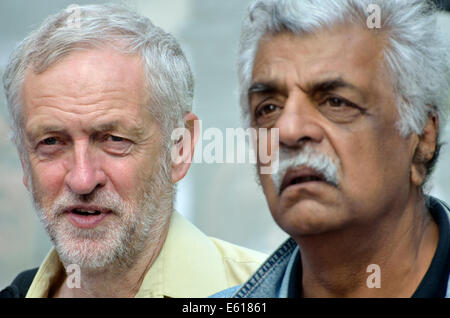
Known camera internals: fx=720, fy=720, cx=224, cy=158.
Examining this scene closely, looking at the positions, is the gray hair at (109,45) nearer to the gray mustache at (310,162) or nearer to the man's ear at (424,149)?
the gray mustache at (310,162)

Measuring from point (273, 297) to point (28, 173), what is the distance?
1259 millimetres

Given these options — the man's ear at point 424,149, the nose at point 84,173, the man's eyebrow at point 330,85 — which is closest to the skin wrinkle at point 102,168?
the nose at point 84,173

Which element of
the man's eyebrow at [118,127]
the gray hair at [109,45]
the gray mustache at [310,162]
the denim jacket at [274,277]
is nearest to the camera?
the gray mustache at [310,162]

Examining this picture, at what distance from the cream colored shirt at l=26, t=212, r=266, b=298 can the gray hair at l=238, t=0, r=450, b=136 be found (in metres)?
1.06

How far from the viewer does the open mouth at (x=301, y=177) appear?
2.32 m

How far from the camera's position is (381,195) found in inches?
93.1

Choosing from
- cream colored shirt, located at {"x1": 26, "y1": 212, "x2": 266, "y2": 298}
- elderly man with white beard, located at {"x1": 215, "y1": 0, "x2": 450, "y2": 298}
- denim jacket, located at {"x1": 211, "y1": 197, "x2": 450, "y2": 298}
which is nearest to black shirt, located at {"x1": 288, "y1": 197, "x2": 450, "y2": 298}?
elderly man with white beard, located at {"x1": 215, "y1": 0, "x2": 450, "y2": 298}

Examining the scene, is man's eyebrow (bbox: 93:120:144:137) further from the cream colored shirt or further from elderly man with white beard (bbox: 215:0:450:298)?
elderly man with white beard (bbox: 215:0:450:298)

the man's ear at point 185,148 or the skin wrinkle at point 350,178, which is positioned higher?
the man's ear at point 185,148

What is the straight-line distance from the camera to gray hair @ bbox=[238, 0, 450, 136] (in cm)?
241

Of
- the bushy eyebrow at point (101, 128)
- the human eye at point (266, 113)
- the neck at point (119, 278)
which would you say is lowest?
the neck at point (119, 278)

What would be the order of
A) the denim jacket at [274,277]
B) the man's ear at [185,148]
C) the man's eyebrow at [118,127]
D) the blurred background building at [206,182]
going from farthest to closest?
the blurred background building at [206,182] → the man's ear at [185,148] → the man's eyebrow at [118,127] → the denim jacket at [274,277]

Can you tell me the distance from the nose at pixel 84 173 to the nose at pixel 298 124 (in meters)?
0.90
